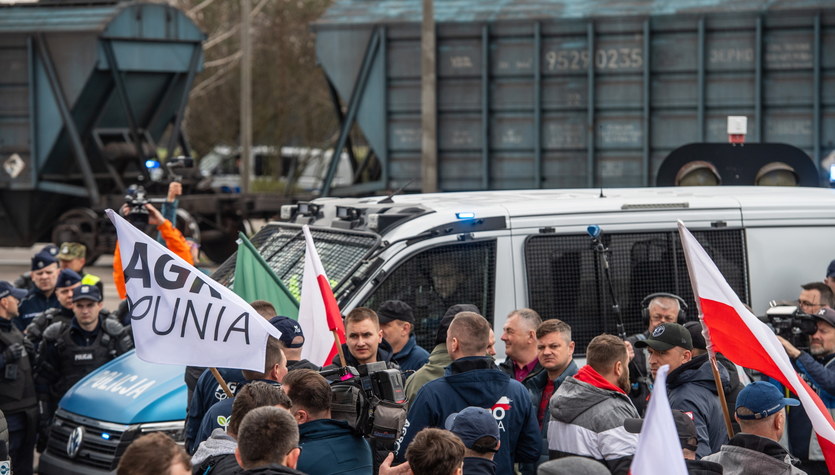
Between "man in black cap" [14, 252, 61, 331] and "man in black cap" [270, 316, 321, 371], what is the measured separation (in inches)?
146

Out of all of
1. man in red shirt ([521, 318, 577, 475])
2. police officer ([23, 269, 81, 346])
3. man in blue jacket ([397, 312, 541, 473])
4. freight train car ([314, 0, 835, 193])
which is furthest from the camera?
freight train car ([314, 0, 835, 193])

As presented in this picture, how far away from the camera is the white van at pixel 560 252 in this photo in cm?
705

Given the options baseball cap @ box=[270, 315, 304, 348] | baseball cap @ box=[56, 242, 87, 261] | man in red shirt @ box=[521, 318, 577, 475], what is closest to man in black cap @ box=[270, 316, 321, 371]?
baseball cap @ box=[270, 315, 304, 348]

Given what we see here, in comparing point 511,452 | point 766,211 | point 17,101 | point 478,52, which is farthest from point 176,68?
point 511,452

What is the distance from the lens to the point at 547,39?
57.2 feet

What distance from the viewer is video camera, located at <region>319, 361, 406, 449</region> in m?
5.24

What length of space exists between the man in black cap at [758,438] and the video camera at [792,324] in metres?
1.75

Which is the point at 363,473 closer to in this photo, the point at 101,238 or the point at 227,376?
the point at 227,376

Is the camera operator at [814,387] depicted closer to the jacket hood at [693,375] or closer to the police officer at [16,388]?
the jacket hood at [693,375]

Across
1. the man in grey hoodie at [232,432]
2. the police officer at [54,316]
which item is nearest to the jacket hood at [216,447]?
the man in grey hoodie at [232,432]

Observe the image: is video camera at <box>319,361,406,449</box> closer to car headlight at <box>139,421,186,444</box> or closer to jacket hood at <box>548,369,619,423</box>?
jacket hood at <box>548,369,619,423</box>

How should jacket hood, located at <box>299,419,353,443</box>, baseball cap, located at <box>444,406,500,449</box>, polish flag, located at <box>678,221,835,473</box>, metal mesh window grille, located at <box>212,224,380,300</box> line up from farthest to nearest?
metal mesh window grille, located at <box>212,224,380,300</box> → polish flag, located at <box>678,221,835,473</box> → jacket hood, located at <box>299,419,353,443</box> → baseball cap, located at <box>444,406,500,449</box>

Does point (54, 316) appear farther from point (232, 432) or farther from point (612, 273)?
Answer: point (232, 432)

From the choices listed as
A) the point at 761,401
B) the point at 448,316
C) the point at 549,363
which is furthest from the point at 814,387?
the point at 448,316
